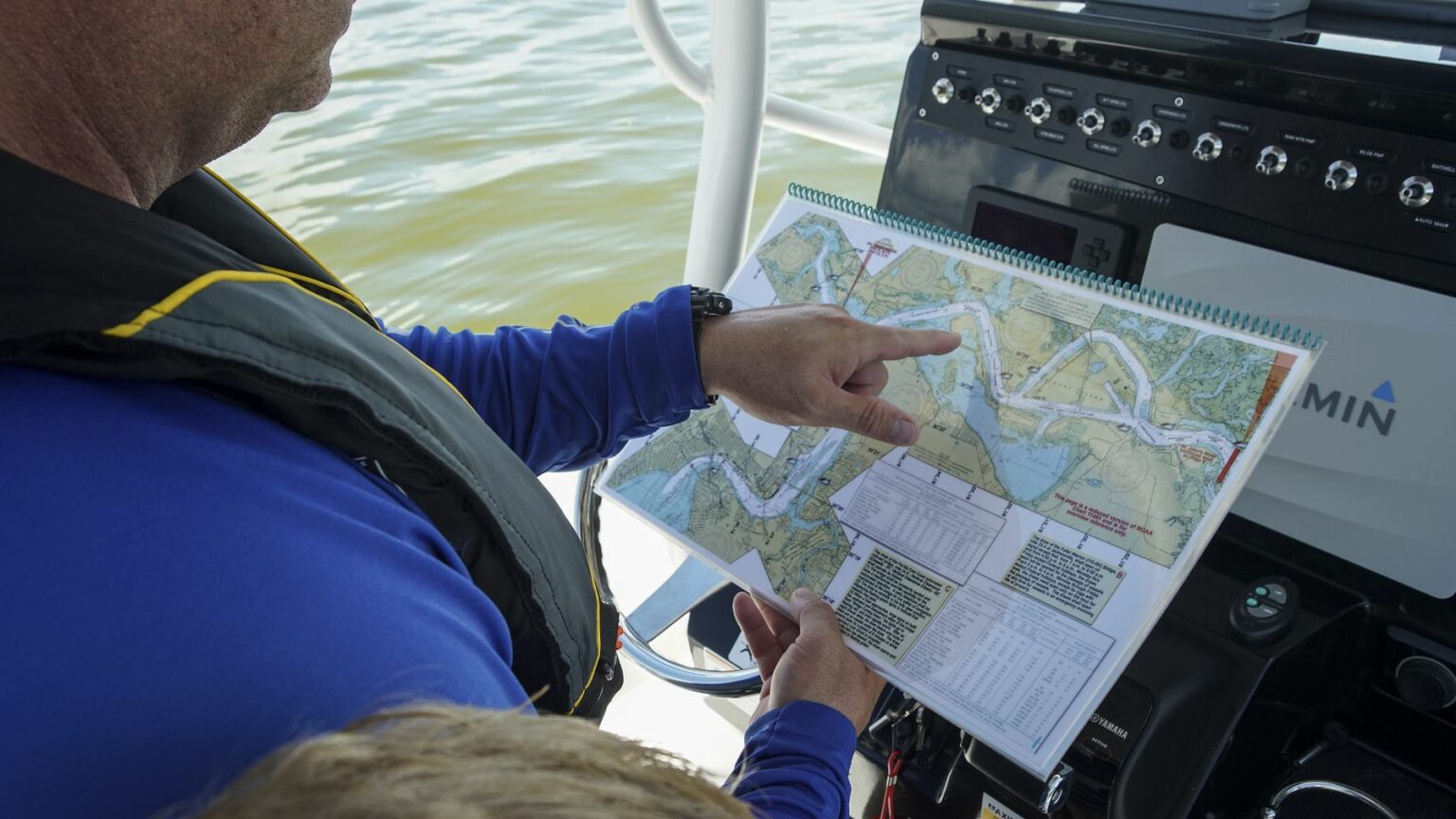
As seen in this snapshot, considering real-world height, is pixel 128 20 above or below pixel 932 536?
above

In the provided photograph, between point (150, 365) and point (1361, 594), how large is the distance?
99 centimetres

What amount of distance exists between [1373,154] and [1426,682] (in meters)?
0.46

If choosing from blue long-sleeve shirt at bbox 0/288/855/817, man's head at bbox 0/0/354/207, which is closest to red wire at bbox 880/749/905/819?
blue long-sleeve shirt at bbox 0/288/855/817

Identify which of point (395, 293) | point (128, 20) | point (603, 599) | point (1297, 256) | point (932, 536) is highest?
point (128, 20)

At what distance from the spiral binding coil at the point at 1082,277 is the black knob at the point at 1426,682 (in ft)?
1.02

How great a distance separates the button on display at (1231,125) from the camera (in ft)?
3.12

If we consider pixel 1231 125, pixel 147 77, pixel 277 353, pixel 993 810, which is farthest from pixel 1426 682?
pixel 147 77

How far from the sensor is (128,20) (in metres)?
0.57

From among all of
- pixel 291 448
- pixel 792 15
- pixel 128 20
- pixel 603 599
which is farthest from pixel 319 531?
pixel 792 15

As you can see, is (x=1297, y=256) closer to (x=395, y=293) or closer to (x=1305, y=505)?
(x=1305, y=505)

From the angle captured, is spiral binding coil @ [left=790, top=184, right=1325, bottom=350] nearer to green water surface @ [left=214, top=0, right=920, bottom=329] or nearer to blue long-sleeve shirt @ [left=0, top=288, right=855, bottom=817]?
blue long-sleeve shirt @ [left=0, top=288, right=855, bottom=817]

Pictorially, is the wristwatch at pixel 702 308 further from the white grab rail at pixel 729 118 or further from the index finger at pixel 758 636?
the white grab rail at pixel 729 118

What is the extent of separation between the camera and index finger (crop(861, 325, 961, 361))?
3.26 feet

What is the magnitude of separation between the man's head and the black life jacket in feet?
0.22
